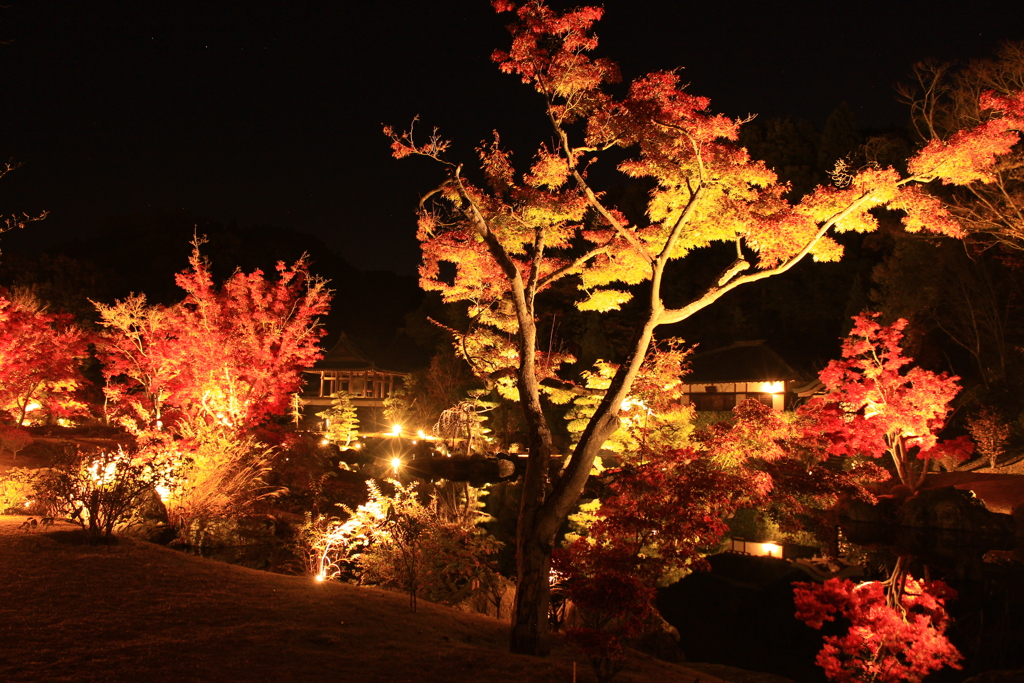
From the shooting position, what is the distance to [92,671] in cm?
385

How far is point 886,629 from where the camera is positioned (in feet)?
27.0

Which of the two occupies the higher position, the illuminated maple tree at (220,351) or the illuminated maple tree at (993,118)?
the illuminated maple tree at (993,118)

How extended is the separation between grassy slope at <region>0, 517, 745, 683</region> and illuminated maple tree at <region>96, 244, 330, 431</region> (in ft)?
16.2

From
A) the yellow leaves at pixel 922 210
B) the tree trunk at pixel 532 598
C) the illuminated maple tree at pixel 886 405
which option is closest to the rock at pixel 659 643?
the tree trunk at pixel 532 598

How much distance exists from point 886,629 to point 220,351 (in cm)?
1107

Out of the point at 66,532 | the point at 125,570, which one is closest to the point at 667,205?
the point at 125,570

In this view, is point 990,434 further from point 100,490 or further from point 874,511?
point 100,490

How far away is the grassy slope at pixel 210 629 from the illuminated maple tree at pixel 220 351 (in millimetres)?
4937

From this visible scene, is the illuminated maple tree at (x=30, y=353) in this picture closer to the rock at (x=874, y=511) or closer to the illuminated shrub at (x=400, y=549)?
the illuminated shrub at (x=400, y=549)

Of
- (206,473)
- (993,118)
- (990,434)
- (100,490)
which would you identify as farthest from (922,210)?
(990,434)

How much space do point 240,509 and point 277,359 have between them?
4.32 m

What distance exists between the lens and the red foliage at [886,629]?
788 cm

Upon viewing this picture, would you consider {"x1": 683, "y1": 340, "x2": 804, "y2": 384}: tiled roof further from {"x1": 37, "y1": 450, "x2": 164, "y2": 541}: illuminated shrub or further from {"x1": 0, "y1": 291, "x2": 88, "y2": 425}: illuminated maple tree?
{"x1": 37, "y1": 450, "x2": 164, "y2": 541}: illuminated shrub

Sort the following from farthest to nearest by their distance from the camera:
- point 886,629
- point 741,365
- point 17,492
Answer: point 741,365 < point 17,492 < point 886,629
